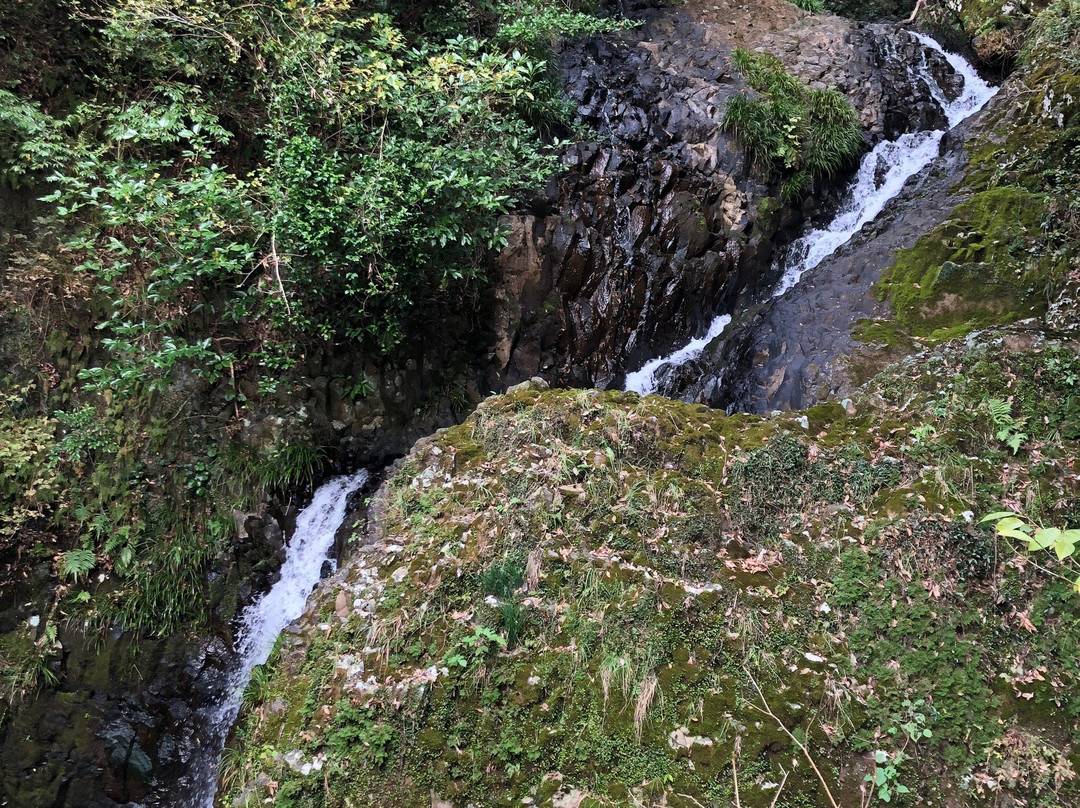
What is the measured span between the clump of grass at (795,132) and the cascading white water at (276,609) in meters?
8.10

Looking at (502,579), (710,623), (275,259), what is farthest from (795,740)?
(275,259)

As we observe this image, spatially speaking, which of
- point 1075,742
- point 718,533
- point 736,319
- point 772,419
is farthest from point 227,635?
point 736,319

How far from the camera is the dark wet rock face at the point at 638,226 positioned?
25.8 feet

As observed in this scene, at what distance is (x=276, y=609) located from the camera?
5.79 metres

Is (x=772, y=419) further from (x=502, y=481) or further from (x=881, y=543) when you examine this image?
(x=502, y=481)

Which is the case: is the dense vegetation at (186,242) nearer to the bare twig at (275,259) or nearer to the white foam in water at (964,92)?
the bare twig at (275,259)

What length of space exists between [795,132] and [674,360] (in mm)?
4708

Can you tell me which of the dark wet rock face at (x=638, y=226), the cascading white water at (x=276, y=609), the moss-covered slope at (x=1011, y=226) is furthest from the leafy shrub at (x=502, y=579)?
the moss-covered slope at (x=1011, y=226)

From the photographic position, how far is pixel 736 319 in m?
7.93

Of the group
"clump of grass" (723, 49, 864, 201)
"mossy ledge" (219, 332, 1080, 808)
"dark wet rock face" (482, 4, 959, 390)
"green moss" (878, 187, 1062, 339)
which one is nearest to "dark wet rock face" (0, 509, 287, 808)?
"mossy ledge" (219, 332, 1080, 808)

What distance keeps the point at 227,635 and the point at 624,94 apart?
9.93 m

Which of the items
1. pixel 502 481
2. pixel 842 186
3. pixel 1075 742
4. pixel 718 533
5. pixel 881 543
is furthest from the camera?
pixel 842 186

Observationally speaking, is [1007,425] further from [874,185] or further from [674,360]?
[874,185]

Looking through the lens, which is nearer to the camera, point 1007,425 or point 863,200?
point 1007,425
